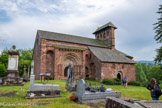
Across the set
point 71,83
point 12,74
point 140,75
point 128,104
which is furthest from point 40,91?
point 140,75

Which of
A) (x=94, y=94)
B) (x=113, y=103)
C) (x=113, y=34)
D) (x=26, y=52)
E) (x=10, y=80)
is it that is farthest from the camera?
(x=26, y=52)

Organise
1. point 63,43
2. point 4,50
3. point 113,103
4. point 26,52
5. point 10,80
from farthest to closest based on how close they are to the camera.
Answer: point 26,52 → point 4,50 → point 63,43 → point 10,80 → point 113,103

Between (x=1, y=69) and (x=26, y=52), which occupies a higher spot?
(x=26, y=52)

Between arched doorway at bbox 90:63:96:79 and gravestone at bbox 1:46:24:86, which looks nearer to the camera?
gravestone at bbox 1:46:24:86

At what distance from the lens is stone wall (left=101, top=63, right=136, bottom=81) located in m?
23.4

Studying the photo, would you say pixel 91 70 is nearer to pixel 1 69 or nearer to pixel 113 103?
pixel 113 103

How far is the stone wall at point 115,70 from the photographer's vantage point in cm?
2342

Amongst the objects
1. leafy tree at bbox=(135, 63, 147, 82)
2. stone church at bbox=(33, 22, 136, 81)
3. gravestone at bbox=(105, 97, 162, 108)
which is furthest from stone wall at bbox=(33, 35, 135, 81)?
leafy tree at bbox=(135, 63, 147, 82)

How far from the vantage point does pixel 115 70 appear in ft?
81.8

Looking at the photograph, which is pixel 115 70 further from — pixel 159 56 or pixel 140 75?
pixel 140 75

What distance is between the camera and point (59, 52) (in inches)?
971

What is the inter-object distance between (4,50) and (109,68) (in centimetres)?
4039

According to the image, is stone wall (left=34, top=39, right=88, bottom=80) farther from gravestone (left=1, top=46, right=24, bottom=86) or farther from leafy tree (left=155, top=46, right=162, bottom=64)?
leafy tree (left=155, top=46, right=162, bottom=64)

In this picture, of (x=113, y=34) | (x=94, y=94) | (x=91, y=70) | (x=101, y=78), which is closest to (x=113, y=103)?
(x=94, y=94)
